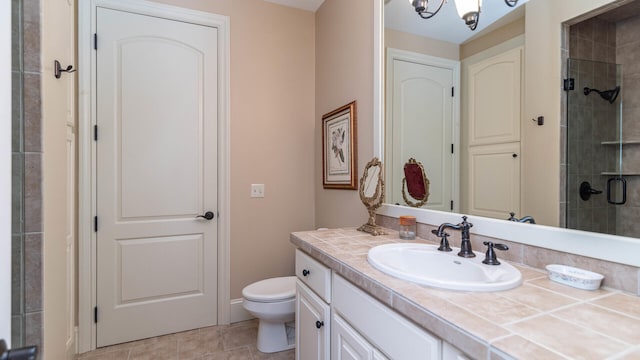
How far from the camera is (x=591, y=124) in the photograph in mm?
903

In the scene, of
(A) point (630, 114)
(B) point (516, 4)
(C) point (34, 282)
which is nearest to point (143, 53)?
(C) point (34, 282)

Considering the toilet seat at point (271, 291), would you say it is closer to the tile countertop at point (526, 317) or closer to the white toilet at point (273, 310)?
the white toilet at point (273, 310)

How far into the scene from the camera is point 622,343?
560 mm

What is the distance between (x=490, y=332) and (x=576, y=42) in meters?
0.91

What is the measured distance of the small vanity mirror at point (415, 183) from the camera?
1.55 meters

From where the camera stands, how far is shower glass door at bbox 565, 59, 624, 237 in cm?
83

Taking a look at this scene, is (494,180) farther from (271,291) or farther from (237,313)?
(237,313)

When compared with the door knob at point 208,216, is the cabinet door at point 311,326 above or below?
below

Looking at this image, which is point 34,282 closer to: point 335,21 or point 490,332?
point 490,332

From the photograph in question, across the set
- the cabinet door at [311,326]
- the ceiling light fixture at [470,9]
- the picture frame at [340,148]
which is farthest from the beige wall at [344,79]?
the cabinet door at [311,326]

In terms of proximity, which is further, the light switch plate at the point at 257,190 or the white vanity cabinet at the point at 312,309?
the light switch plate at the point at 257,190

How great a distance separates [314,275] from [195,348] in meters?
1.32

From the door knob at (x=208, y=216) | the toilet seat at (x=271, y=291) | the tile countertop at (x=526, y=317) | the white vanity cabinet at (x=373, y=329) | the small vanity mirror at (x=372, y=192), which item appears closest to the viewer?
the tile countertop at (x=526, y=317)

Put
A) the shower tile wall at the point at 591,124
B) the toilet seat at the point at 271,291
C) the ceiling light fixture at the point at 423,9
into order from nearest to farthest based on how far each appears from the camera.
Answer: the shower tile wall at the point at 591,124, the ceiling light fixture at the point at 423,9, the toilet seat at the point at 271,291
